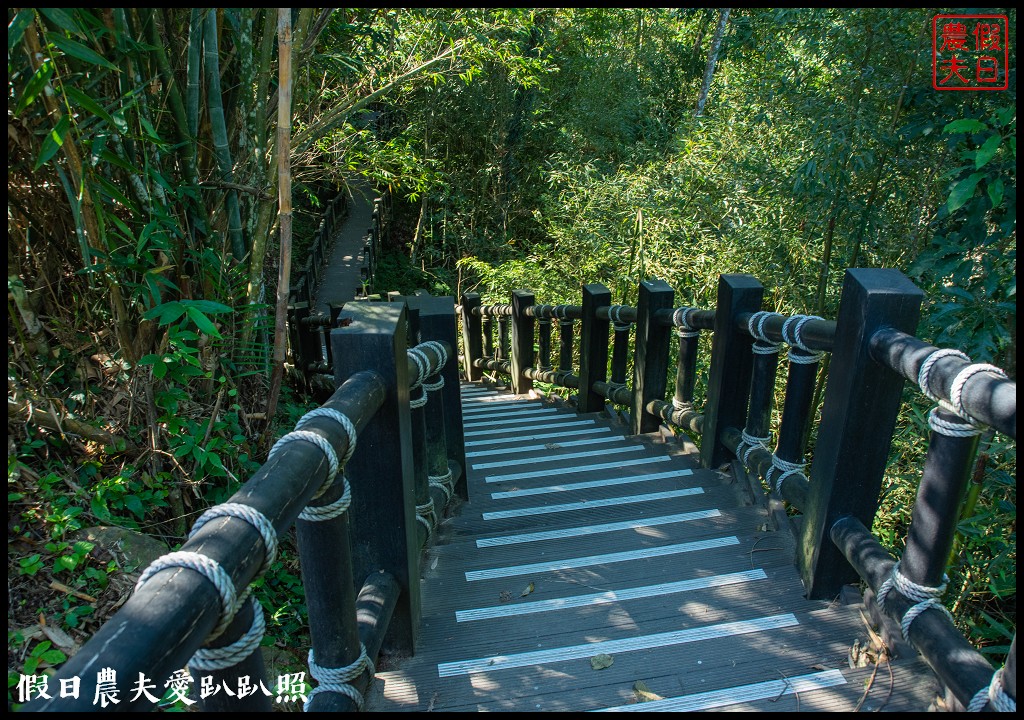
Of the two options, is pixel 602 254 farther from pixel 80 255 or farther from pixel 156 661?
pixel 156 661

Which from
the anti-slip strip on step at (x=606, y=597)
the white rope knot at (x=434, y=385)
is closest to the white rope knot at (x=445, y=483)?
the white rope knot at (x=434, y=385)

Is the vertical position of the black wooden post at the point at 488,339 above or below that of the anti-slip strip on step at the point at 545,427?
below

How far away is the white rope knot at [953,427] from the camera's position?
127 centimetres

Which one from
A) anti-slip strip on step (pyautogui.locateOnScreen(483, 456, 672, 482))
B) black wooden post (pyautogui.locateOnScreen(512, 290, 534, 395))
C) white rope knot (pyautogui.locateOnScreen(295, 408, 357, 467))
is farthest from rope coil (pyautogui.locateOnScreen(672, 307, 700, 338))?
black wooden post (pyautogui.locateOnScreen(512, 290, 534, 395))

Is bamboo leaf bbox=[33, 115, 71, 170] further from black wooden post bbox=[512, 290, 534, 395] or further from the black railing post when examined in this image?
the black railing post

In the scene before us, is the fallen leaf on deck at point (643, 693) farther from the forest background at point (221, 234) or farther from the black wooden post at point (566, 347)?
the black wooden post at point (566, 347)

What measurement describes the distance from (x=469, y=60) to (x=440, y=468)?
4.48m

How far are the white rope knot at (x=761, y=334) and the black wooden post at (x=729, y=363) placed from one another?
162 millimetres

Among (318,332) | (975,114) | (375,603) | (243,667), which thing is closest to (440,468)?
(375,603)

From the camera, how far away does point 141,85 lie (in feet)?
7.20

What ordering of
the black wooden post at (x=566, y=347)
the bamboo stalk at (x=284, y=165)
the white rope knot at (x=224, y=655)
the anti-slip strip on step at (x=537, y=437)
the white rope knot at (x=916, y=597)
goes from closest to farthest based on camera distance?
1. the white rope knot at (x=224, y=655)
2. the white rope knot at (x=916, y=597)
3. the bamboo stalk at (x=284, y=165)
4. the anti-slip strip on step at (x=537, y=437)
5. the black wooden post at (x=566, y=347)

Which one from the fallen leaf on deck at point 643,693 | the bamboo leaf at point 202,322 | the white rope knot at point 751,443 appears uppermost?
the bamboo leaf at point 202,322

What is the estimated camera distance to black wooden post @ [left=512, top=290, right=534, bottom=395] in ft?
20.5

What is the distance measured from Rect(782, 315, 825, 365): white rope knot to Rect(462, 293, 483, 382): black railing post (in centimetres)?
576
